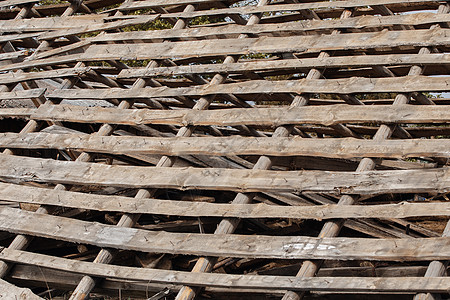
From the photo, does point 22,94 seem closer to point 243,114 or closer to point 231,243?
point 243,114

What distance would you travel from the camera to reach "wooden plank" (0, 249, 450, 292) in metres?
3.70

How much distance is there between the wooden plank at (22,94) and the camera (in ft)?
21.2

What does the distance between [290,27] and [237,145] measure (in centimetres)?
163

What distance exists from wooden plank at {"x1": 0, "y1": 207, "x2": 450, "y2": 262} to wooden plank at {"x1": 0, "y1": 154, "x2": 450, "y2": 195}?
413mm

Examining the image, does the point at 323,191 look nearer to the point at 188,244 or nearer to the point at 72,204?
the point at 188,244

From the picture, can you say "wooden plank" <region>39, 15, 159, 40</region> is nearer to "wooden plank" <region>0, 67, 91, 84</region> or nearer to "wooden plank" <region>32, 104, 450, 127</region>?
"wooden plank" <region>0, 67, 91, 84</region>

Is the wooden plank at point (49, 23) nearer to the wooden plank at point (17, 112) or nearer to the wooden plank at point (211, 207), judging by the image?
the wooden plank at point (17, 112)

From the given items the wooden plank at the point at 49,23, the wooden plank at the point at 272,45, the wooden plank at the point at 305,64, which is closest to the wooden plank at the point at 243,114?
the wooden plank at the point at 305,64

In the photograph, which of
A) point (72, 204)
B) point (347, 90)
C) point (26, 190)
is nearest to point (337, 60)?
point (347, 90)

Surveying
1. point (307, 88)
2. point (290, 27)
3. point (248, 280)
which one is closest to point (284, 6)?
point (290, 27)

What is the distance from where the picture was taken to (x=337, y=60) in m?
5.43

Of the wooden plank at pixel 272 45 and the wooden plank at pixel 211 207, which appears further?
the wooden plank at pixel 272 45

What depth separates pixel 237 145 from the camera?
506cm

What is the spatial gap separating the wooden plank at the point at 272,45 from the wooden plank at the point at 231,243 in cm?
205
